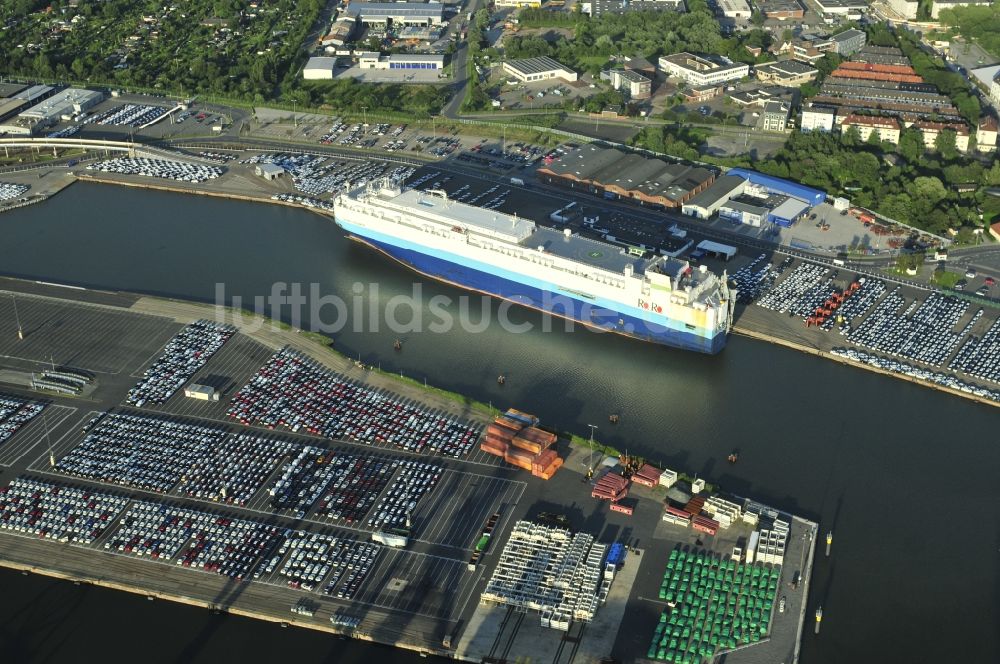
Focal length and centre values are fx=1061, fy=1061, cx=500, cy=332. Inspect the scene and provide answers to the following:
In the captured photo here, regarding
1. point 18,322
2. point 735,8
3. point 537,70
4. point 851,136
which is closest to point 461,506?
point 18,322

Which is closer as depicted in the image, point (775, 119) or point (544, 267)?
point (544, 267)

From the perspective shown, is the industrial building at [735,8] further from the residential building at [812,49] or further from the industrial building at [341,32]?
the industrial building at [341,32]

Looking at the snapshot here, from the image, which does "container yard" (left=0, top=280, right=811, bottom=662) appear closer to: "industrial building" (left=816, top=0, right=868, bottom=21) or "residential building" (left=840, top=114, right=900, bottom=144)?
"residential building" (left=840, top=114, right=900, bottom=144)

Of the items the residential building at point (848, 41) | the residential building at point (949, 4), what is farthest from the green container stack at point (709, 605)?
the residential building at point (949, 4)

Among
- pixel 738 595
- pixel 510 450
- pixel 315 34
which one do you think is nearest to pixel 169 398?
pixel 510 450

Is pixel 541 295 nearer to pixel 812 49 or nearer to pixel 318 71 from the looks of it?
pixel 318 71

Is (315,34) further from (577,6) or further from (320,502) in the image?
(320,502)
